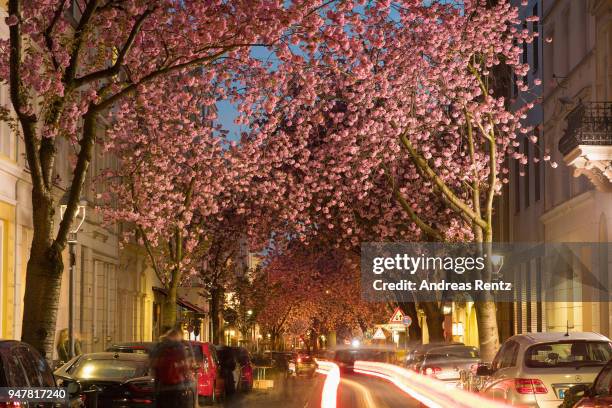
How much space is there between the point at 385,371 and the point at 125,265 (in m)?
10.9

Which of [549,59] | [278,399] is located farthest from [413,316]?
[278,399]

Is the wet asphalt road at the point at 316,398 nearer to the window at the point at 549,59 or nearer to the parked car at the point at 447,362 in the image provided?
the parked car at the point at 447,362

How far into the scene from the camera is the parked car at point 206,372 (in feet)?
85.8

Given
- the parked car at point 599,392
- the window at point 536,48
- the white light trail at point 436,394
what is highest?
the window at point 536,48

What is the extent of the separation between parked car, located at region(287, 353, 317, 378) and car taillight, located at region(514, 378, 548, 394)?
43563 millimetres

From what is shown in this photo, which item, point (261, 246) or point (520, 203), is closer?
point (520, 203)

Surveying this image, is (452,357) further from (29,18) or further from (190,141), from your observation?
(29,18)

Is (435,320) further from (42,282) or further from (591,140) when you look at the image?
(42,282)

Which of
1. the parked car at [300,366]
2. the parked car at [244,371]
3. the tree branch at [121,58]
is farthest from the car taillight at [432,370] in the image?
the parked car at [300,366]

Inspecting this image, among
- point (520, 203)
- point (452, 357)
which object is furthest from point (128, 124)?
point (520, 203)

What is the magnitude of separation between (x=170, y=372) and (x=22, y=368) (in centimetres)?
A: 626

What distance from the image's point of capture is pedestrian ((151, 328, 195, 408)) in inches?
667

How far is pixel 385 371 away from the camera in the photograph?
4734 centimetres

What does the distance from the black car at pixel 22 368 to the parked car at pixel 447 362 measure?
59.4ft
